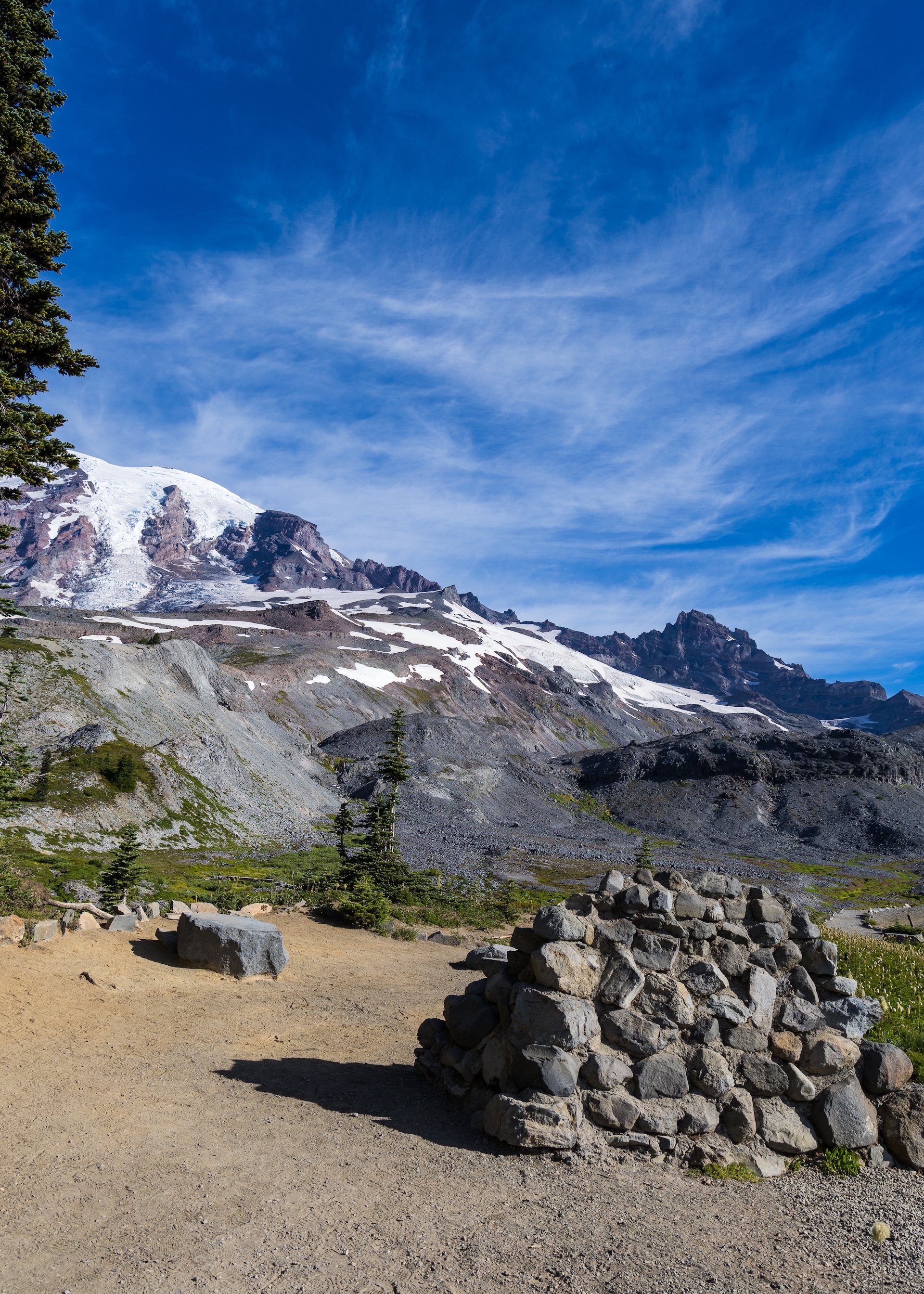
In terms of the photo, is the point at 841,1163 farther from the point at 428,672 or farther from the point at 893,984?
the point at 428,672

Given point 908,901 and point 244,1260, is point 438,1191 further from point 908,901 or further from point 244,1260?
point 908,901

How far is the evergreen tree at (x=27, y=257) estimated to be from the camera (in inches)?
603

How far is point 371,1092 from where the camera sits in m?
11.9

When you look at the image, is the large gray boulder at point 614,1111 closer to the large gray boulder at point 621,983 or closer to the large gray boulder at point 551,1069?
the large gray boulder at point 551,1069

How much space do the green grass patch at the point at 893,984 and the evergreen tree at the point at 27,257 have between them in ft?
68.7

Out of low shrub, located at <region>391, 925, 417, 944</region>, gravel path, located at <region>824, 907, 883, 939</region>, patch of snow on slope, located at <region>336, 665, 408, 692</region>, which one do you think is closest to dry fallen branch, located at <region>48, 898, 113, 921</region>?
low shrub, located at <region>391, 925, 417, 944</region>

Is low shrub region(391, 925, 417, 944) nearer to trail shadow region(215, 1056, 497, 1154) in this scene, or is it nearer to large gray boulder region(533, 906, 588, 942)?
trail shadow region(215, 1056, 497, 1154)

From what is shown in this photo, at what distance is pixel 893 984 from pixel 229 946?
58.0 feet

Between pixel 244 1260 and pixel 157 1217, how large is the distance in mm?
1479

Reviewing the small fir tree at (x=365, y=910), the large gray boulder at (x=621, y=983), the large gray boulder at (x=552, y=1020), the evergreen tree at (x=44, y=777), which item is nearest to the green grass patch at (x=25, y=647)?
the evergreen tree at (x=44, y=777)

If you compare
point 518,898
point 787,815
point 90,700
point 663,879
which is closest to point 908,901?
point 787,815

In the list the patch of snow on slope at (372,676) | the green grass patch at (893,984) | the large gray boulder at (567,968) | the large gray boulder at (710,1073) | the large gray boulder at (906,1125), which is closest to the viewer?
the large gray boulder at (906,1125)

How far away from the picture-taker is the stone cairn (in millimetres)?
9539

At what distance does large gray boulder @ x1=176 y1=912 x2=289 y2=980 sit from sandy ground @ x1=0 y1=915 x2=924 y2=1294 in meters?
3.99
